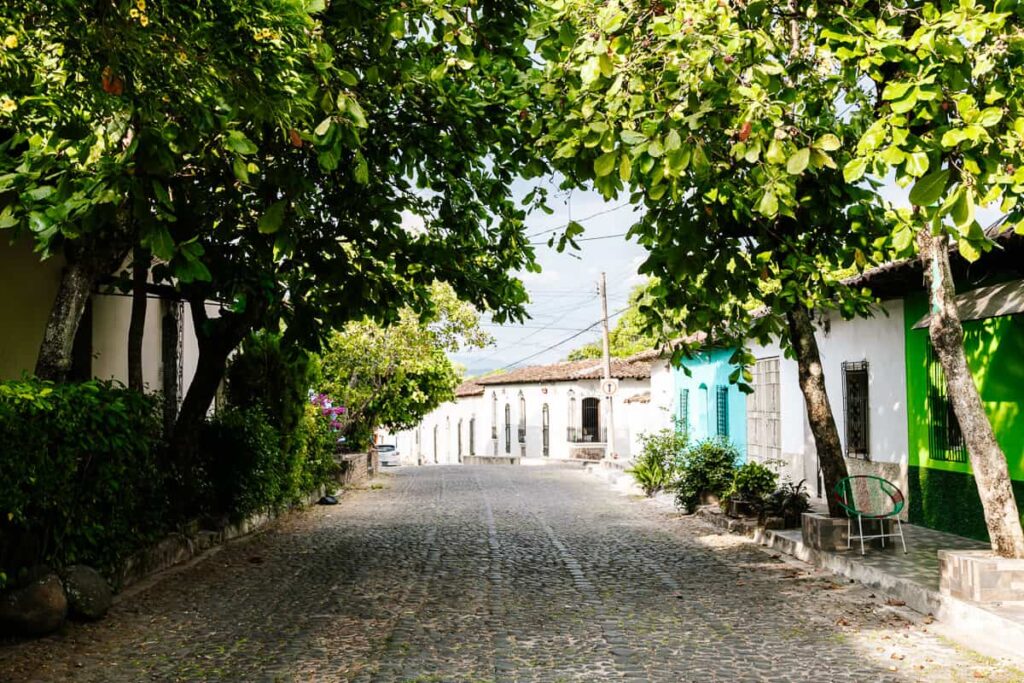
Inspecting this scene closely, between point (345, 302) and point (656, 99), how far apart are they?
3951mm

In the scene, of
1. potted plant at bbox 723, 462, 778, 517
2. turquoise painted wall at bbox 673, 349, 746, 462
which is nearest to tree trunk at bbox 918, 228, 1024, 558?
potted plant at bbox 723, 462, 778, 517

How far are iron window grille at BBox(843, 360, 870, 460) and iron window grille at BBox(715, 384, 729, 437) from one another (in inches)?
260

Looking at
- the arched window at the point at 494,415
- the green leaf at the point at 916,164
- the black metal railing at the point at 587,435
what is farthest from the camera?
the arched window at the point at 494,415

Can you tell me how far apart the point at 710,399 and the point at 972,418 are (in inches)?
594

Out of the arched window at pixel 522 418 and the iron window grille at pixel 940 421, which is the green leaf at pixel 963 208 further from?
the arched window at pixel 522 418

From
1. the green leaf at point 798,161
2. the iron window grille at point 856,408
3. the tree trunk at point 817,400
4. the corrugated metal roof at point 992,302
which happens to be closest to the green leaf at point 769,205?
the green leaf at point 798,161

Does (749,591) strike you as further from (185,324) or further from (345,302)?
(185,324)

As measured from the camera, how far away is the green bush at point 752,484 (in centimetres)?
1410

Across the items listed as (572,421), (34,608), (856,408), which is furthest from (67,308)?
(572,421)

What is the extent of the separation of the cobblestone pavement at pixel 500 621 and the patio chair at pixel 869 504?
77 cm

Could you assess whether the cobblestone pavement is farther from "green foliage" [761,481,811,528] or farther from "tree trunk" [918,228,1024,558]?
"tree trunk" [918,228,1024,558]

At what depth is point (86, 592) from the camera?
7.45 m

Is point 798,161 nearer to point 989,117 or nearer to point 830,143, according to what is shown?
point 830,143

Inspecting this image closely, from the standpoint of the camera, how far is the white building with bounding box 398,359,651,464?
150ft
